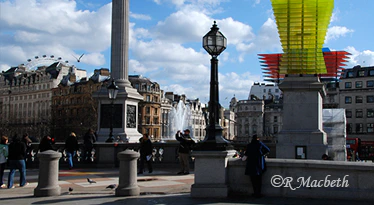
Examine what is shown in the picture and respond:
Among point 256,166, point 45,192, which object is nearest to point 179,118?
point 45,192

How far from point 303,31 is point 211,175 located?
34.7ft

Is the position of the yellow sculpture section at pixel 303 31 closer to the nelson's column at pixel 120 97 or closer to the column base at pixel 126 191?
the column base at pixel 126 191

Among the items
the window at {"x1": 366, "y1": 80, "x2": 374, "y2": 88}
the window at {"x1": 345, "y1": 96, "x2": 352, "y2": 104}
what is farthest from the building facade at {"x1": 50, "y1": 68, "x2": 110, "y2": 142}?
the window at {"x1": 366, "y1": 80, "x2": 374, "y2": 88}

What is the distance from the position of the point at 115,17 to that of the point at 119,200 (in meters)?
20.7

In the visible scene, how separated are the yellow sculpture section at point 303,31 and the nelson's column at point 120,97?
1096 cm

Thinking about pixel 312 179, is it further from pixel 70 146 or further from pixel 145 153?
pixel 70 146

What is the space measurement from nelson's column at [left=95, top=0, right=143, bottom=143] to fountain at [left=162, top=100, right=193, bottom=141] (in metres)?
86.3

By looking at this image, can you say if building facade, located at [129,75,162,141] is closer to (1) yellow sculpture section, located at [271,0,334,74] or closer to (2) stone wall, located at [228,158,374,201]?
(1) yellow sculpture section, located at [271,0,334,74]

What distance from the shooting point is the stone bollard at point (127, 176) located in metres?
12.1

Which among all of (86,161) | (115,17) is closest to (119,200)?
(86,161)

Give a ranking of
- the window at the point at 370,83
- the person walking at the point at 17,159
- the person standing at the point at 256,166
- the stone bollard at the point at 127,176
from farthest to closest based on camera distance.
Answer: the window at the point at 370,83 → the person walking at the point at 17,159 → the stone bollard at the point at 127,176 → the person standing at the point at 256,166

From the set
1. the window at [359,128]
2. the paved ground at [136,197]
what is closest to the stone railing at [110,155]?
the paved ground at [136,197]

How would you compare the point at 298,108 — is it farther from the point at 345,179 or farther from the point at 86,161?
the point at 86,161

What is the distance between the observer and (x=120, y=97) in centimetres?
2789
